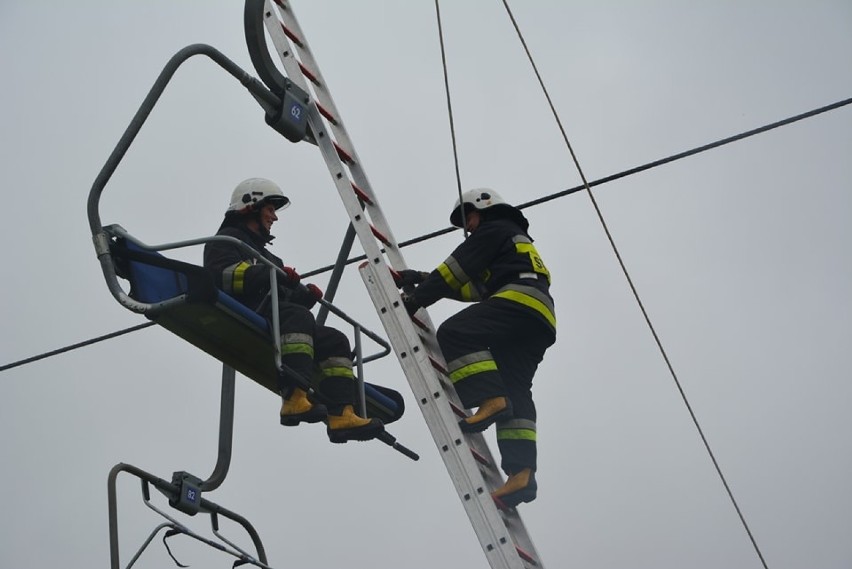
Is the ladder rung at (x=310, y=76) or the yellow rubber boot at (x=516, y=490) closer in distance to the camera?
the yellow rubber boot at (x=516, y=490)

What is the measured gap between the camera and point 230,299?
6.21 m

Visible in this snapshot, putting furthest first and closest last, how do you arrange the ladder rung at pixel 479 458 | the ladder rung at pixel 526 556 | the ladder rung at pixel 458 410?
the ladder rung at pixel 458 410
the ladder rung at pixel 479 458
the ladder rung at pixel 526 556

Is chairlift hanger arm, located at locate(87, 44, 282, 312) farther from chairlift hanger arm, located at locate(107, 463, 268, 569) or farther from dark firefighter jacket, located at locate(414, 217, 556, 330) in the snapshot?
dark firefighter jacket, located at locate(414, 217, 556, 330)

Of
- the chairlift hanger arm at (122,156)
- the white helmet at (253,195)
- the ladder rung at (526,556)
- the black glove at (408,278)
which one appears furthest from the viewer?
the white helmet at (253,195)

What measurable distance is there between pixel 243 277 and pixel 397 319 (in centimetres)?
94

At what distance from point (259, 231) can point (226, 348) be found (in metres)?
0.97

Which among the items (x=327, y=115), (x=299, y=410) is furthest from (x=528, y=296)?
(x=327, y=115)

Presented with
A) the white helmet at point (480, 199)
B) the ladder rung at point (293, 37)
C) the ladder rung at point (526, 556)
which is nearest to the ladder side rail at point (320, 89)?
the ladder rung at point (293, 37)

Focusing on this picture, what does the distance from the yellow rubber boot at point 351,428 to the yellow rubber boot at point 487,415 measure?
61cm

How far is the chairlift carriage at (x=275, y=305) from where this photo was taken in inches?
226

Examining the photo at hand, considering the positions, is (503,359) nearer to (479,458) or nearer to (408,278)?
(408,278)

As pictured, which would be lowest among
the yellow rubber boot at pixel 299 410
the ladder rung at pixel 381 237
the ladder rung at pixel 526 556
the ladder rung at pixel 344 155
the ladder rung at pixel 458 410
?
the ladder rung at pixel 526 556

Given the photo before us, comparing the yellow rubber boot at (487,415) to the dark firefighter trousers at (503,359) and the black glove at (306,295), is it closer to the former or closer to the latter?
the dark firefighter trousers at (503,359)

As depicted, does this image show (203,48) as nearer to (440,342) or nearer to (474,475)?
(440,342)
